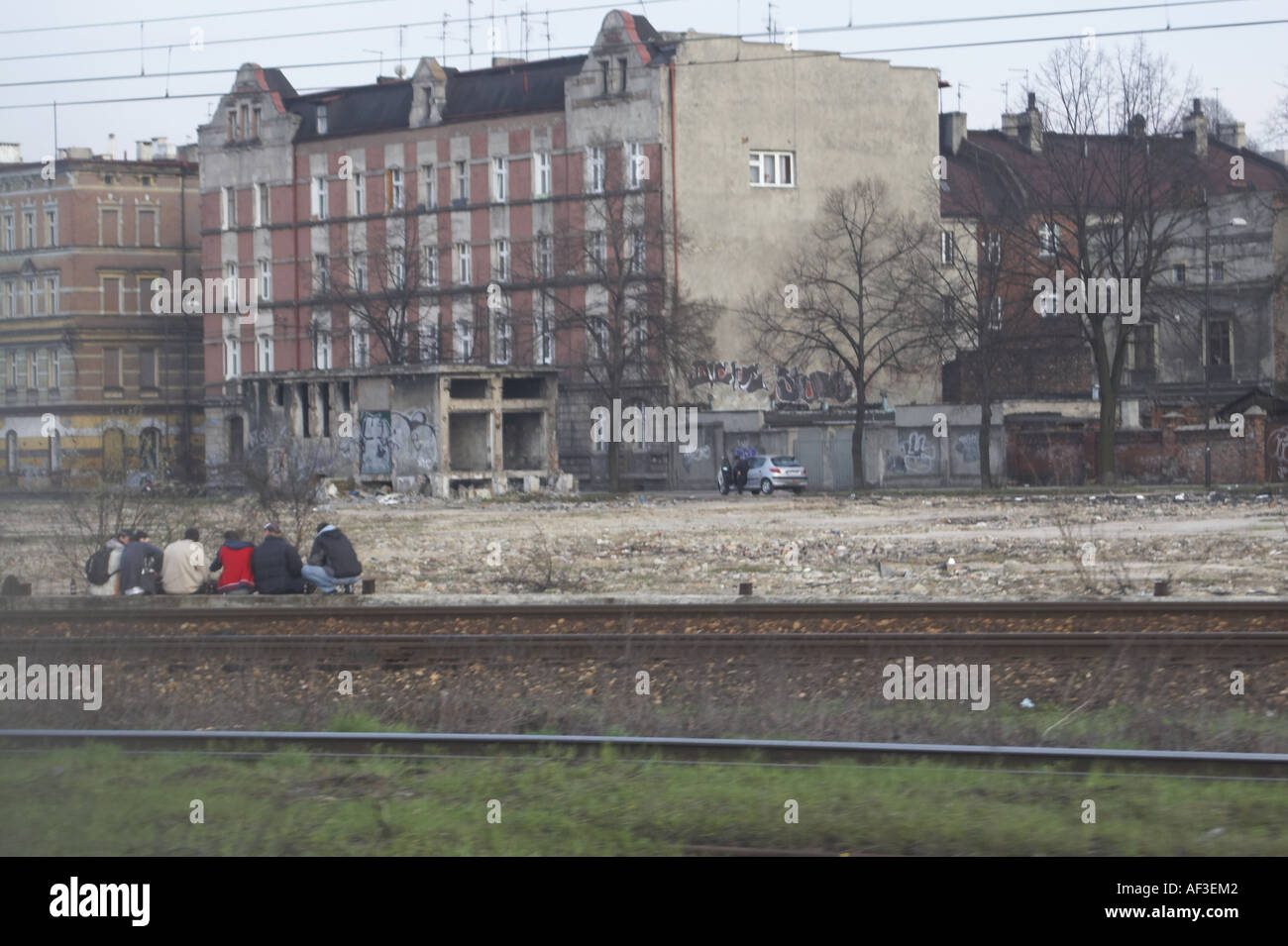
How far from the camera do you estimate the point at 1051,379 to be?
61.8 meters

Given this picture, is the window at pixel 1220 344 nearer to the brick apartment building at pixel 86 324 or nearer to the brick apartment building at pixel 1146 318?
the brick apartment building at pixel 1146 318

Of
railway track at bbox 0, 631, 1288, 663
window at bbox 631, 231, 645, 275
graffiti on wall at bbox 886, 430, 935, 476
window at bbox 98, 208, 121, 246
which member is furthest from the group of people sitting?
window at bbox 98, 208, 121, 246

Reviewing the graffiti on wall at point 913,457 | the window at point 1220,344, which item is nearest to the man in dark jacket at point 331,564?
the graffiti on wall at point 913,457

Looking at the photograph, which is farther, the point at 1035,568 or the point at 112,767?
the point at 1035,568

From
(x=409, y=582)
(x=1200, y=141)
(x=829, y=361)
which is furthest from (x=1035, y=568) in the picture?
(x=1200, y=141)

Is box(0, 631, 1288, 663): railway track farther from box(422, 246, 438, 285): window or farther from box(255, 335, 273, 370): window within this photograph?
box(255, 335, 273, 370): window

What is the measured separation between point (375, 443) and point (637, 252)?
487 inches

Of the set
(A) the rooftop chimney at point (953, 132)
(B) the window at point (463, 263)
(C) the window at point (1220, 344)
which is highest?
(A) the rooftop chimney at point (953, 132)

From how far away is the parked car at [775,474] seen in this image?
49469 millimetres

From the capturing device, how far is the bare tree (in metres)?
52.9

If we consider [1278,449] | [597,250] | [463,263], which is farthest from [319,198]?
[1278,449]

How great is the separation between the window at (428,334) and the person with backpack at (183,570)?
1704 inches

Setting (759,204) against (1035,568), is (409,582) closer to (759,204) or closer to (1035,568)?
(1035,568)
